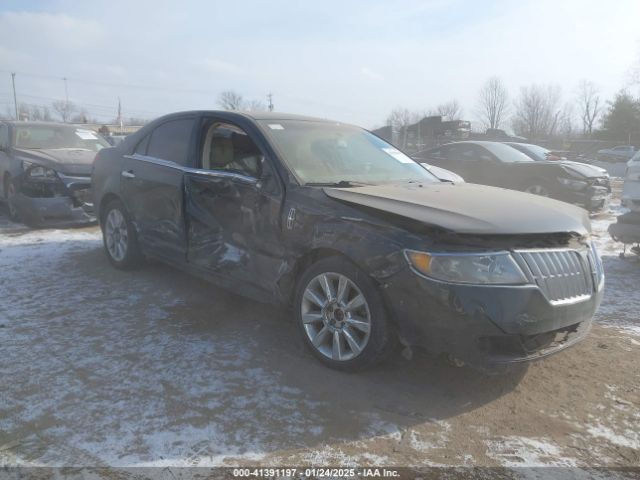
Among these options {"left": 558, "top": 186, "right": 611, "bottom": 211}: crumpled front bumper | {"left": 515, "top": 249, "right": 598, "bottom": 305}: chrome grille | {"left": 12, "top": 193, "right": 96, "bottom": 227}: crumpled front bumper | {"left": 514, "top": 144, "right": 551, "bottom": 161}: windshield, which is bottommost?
{"left": 12, "top": 193, "right": 96, "bottom": 227}: crumpled front bumper

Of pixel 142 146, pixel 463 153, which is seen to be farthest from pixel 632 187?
pixel 142 146

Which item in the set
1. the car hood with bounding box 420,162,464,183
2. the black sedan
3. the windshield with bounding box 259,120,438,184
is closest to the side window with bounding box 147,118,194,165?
the windshield with bounding box 259,120,438,184

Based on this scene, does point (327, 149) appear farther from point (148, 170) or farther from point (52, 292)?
point (52, 292)

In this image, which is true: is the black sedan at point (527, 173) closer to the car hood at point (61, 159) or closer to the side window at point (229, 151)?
the car hood at point (61, 159)

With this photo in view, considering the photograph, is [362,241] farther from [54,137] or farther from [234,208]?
[54,137]

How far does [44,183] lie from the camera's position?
7816 mm

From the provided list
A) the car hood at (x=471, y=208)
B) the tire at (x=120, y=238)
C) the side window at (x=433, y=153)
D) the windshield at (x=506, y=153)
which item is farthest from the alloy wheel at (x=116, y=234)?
the side window at (x=433, y=153)

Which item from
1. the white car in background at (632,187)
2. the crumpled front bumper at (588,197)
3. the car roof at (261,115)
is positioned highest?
the car roof at (261,115)

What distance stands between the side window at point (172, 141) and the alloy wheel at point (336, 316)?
193 centimetres

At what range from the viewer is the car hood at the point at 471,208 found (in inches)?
115

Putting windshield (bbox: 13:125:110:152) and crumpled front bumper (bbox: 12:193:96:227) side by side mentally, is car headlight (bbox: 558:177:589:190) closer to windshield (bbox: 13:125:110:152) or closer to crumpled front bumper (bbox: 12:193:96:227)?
crumpled front bumper (bbox: 12:193:96:227)

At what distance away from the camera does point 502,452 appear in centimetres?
261

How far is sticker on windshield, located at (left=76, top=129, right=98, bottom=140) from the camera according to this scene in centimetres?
943

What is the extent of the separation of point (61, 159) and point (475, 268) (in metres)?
7.22
